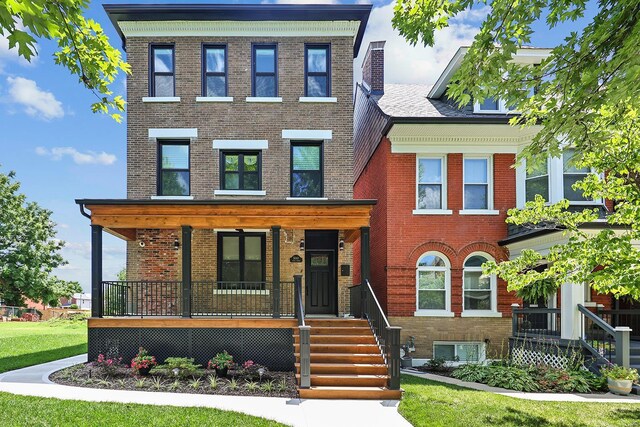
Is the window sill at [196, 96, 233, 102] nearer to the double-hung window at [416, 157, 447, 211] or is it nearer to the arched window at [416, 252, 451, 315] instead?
the double-hung window at [416, 157, 447, 211]

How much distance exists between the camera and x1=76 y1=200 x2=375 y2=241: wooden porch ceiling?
448 inches

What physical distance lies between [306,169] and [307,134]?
3.60ft

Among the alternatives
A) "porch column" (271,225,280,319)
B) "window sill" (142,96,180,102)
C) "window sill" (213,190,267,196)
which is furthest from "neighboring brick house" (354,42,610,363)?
"window sill" (142,96,180,102)

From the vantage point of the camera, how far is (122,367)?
10852 millimetres

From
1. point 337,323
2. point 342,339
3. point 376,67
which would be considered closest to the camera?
point 342,339

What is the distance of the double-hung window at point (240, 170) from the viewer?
1385 centimetres

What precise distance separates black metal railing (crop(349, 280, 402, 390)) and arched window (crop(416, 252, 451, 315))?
2.56 metres

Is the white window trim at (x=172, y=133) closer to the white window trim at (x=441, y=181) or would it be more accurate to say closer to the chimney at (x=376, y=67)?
the white window trim at (x=441, y=181)

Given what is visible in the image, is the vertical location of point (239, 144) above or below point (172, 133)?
below

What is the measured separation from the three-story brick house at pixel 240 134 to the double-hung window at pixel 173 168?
32mm

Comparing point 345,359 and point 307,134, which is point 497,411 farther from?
point 307,134

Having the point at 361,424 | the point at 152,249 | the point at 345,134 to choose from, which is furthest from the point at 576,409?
the point at 152,249

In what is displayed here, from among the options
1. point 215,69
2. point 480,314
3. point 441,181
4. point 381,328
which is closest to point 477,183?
point 441,181

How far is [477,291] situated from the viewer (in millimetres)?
14133
